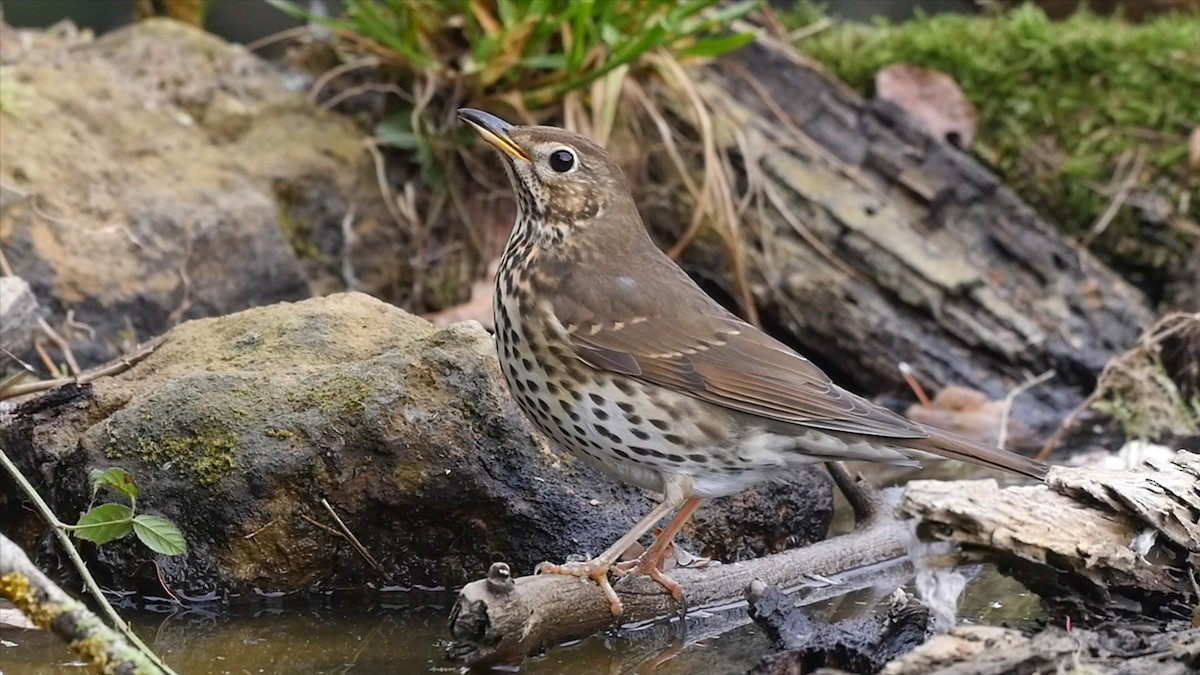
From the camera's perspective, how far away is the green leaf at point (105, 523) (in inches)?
136

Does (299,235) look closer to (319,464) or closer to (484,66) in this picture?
(484,66)

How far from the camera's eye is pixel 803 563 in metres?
3.92

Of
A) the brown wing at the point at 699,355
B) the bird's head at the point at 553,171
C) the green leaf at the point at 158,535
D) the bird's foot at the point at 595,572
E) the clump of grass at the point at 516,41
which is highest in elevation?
the clump of grass at the point at 516,41

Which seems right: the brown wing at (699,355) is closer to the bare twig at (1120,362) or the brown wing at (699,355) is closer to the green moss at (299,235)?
the bare twig at (1120,362)

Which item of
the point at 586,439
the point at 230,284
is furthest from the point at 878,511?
the point at 230,284

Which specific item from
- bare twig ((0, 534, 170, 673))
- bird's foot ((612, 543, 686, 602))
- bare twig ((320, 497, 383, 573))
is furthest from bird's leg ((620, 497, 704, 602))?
bare twig ((0, 534, 170, 673))

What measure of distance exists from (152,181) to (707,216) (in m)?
2.48

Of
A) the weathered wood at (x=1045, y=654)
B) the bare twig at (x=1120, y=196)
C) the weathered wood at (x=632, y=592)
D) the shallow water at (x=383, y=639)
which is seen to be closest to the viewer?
the weathered wood at (x=1045, y=654)

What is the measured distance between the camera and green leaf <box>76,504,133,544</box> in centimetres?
345

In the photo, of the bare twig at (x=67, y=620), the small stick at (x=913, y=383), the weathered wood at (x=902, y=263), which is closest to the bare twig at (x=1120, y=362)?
the weathered wood at (x=902, y=263)

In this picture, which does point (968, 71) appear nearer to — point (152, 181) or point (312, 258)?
point (312, 258)

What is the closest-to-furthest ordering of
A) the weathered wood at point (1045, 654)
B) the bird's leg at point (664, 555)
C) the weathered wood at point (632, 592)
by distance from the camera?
the weathered wood at point (1045, 654) < the weathered wood at point (632, 592) < the bird's leg at point (664, 555)

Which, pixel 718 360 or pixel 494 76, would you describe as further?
pixel 494 76

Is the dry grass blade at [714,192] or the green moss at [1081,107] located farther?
the green moss at [1081,107]
